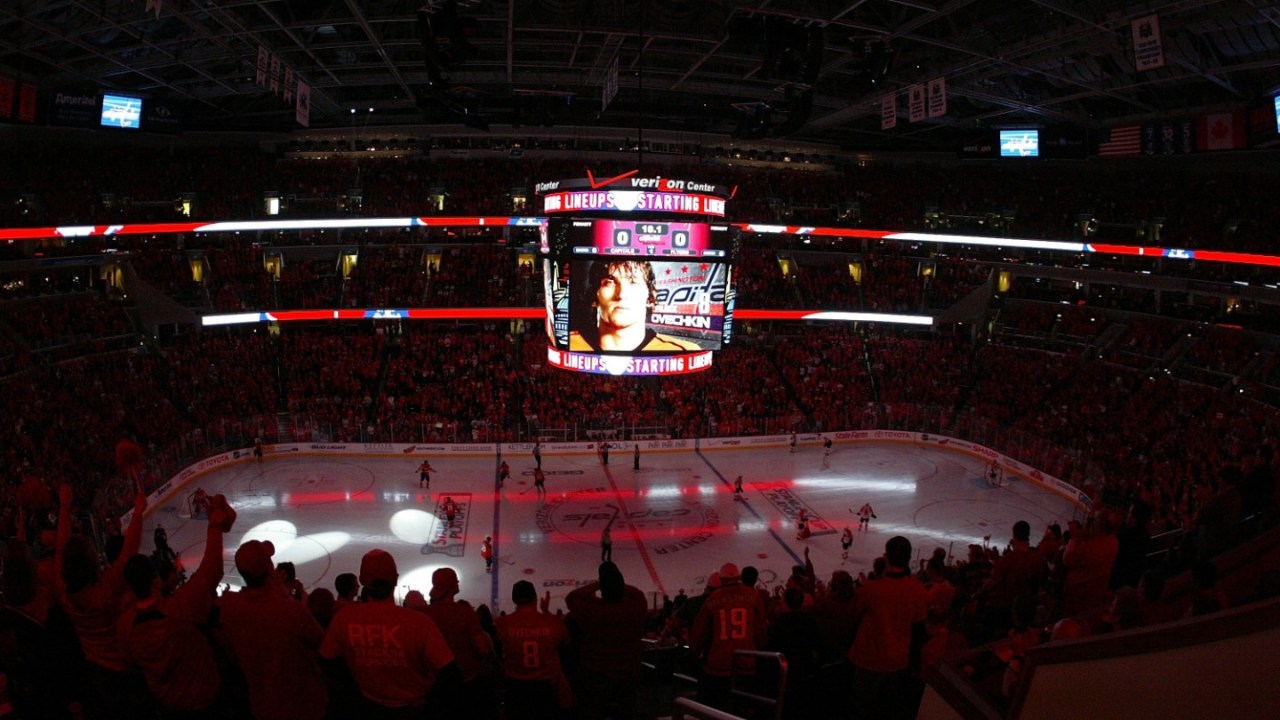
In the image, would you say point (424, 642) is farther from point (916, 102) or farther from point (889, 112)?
point (889, 112)

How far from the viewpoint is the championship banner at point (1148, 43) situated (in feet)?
55.9

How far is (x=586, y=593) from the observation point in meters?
5.05

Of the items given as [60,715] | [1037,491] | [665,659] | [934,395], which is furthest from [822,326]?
[60,715]

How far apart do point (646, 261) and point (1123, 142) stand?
24.8m

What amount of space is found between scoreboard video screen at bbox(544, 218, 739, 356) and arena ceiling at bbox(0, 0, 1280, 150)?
449cm

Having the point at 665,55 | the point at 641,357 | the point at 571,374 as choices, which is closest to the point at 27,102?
the point at 571,374

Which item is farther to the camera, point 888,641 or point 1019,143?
point 1019,143

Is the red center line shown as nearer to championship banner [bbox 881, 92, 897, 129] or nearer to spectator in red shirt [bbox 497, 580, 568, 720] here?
spectator in red shirt [bbox 497, 580, 568, 720]

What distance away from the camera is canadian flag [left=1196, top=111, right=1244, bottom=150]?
28.2 metres

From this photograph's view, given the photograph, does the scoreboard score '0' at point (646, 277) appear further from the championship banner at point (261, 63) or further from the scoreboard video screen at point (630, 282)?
the championship banner at point (261, 63)

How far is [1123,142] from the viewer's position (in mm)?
32719

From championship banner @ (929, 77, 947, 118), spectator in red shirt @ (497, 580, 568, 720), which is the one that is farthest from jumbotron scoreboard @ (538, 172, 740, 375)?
spectator in red shirt @ (497, 580, 568, 720)

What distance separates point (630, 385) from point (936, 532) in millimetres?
14421

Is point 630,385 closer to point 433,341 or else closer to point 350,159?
point 433,341
